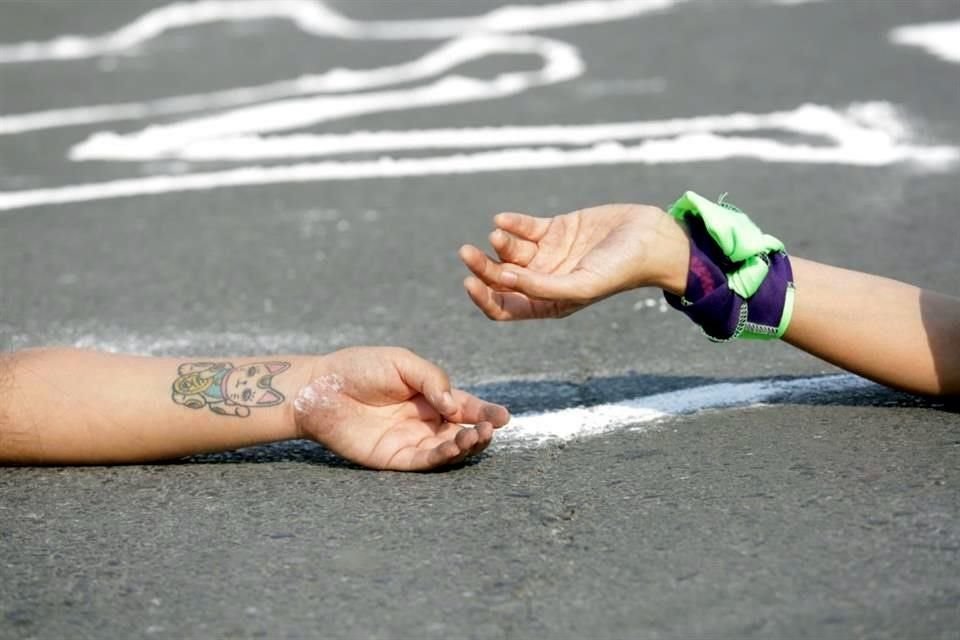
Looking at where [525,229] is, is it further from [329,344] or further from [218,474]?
[329,344]

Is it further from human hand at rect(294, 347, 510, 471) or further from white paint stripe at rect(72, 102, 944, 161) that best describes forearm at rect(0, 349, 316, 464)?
white paint stripe at rect(72, 102, 944, 161)

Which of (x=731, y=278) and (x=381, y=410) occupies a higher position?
(x=731, y=278)

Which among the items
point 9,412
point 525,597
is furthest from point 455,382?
point 525,597

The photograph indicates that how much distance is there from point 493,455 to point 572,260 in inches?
18.6

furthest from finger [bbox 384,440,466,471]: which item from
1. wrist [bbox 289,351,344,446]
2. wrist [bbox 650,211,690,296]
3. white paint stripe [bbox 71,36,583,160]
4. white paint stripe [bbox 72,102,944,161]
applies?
white paint stripe [bbox 71,36,583,160]

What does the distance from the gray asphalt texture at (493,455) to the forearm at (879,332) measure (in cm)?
10

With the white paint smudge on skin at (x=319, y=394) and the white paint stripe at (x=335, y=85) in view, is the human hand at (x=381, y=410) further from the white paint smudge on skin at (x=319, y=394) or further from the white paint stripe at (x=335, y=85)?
the white paint stripe at (x=335, y=85)

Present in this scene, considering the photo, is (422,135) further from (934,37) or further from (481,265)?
(481,265)

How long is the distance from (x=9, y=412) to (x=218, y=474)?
49cm

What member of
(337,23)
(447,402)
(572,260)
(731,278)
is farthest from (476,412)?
(337,23)

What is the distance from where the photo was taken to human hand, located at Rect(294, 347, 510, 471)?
10.6ft

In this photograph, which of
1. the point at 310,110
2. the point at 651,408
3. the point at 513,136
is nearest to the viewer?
the point at 651,408

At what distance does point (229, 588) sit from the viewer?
272cm

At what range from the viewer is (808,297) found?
11.3ft
